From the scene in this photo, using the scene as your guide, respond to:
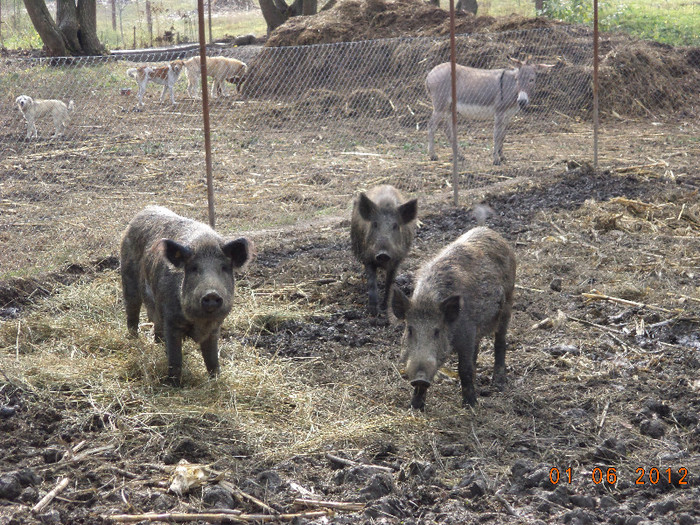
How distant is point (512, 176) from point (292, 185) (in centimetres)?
340

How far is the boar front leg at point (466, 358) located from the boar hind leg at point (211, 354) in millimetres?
1540

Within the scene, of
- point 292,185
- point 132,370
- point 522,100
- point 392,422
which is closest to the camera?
point 392,422

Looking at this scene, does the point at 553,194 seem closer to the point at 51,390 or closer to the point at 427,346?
the point at 427,346

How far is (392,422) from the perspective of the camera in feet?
14.6

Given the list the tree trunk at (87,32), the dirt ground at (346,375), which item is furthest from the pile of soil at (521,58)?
the tree trunk at (87,32)

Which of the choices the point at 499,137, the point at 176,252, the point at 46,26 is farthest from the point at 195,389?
the point at 46,26

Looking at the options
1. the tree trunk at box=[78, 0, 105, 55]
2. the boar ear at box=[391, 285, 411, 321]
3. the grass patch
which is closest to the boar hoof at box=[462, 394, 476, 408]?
the grass patch

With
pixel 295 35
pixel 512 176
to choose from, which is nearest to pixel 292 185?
pixel 512 176

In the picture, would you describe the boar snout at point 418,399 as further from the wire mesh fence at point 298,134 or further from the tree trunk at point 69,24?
the tree trunk at point 69,24

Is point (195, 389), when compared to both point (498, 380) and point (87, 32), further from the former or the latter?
point (87, 32)

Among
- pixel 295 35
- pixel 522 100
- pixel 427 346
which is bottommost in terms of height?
pixel 427 346

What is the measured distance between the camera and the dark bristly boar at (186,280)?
446cm

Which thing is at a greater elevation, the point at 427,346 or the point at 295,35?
the point at 295,35

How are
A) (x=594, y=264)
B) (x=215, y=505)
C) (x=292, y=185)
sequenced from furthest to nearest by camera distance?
(x=292, y=185) < (x=594, y=264) < (x=215, y=505)
